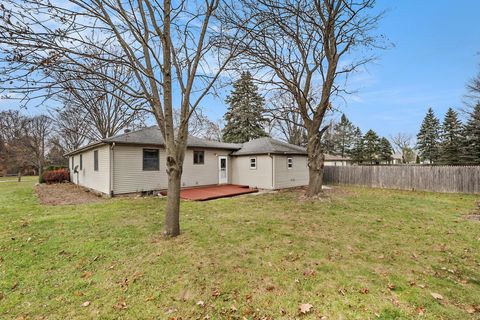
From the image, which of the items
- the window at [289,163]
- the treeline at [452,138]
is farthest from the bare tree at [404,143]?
the window at [289,163]

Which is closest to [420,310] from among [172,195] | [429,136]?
[172,195]

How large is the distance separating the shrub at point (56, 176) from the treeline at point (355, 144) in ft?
98.7

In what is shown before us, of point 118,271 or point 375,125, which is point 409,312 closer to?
point 118,271

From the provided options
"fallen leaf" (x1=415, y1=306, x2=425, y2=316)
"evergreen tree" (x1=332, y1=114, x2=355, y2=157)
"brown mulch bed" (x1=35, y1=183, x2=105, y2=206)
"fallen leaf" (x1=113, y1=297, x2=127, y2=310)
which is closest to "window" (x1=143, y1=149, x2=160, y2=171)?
"brown mulch bed" (x1=35, y1=183, x2=105, y2=206)

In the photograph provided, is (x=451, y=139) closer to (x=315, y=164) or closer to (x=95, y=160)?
(x=315, y=164)

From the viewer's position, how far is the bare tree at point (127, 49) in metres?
3.33

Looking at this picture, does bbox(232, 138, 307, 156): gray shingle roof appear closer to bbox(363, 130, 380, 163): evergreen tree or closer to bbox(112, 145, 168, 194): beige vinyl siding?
bbox(112, 145, 168, 194): beige vinyl siding

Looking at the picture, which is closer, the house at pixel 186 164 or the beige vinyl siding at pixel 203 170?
the house at pixel 186 164

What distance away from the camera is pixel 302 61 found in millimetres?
10383

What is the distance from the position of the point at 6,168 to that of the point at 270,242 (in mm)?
41807

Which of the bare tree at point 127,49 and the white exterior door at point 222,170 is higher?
the bare tree at point 127,49

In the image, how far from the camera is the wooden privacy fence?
12.2 m

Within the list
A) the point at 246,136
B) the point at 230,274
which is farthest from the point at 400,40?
the point at 246,136

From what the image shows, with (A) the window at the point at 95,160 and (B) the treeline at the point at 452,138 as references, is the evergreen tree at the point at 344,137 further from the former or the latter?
(A) the window at the point at 95,160
